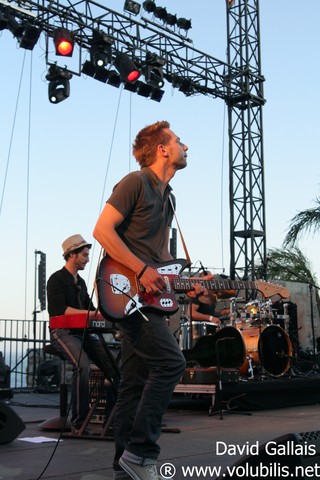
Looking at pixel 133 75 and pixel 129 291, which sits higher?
pixel 133 75

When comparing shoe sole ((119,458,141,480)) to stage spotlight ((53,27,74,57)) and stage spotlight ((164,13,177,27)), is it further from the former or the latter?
stage spotlight ((164,13,177,27))

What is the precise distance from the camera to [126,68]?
563 inches

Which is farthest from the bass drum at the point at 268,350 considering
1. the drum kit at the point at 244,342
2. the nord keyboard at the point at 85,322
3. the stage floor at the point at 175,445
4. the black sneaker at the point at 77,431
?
the nord keyboard at the point at 85,322

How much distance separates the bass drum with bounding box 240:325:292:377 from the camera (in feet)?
30.0

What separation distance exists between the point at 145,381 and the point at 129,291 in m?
0.48

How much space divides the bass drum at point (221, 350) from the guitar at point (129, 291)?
5337mm

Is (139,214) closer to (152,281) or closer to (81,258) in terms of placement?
(152,281)

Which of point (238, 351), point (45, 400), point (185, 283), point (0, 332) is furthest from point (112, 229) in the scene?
point (0, 332)

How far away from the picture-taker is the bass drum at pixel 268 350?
9148mm

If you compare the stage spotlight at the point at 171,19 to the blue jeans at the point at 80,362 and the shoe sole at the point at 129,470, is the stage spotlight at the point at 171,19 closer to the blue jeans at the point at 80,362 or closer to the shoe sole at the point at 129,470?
the blue jeans at the point at 80,362

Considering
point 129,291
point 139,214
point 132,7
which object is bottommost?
point 129,291

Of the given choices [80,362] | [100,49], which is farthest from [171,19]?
[80,362]

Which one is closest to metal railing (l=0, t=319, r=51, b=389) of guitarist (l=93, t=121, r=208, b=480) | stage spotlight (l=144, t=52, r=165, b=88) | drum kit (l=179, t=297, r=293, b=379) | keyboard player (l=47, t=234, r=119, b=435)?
drum kit (l=179, t=297, r=293, b=379)

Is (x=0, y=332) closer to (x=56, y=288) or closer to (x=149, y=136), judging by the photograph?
(x=56, y=288)
